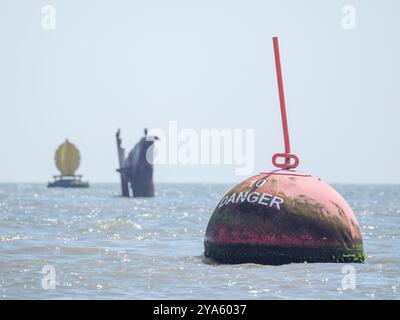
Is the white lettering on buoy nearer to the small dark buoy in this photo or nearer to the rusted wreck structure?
the small dark buoy

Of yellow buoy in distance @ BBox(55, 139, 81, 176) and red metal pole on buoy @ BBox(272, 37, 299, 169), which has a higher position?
red metal pole on buoy @ BBox(272, 37, 299, 169)

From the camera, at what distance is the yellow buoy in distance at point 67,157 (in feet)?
338

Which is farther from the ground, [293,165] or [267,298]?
[293,165]

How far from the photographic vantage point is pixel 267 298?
12.8 metres

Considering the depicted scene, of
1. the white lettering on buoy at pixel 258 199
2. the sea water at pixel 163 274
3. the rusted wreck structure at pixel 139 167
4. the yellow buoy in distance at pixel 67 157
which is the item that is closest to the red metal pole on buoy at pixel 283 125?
the white lettering on buoy at pixel 258 199

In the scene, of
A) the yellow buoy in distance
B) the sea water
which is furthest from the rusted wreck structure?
the sea water

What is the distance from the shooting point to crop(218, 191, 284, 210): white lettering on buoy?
14922mm

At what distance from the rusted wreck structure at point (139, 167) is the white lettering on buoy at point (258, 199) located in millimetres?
55219

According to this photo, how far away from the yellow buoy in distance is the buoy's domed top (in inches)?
3478

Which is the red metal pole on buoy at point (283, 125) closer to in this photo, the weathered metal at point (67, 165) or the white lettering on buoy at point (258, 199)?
the white lettering on buoy at point (258, 199)
